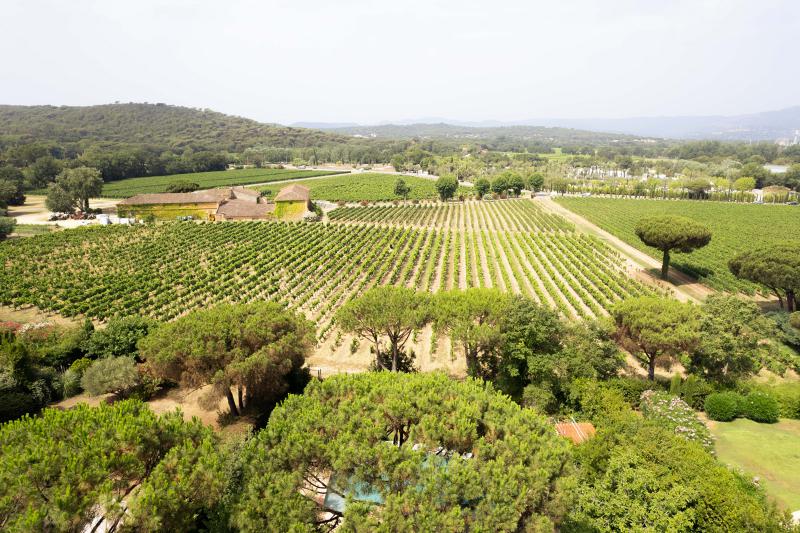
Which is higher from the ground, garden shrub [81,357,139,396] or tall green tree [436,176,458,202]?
tall green tree [436,176,458,202]

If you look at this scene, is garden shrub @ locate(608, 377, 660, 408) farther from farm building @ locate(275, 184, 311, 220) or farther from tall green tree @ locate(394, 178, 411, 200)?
tall green tree @ locate(394, 178, 411, 200)

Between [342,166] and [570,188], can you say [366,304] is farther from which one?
[342,166]

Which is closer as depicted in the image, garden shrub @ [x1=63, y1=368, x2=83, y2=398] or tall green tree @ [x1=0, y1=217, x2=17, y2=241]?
garden shrub @ [x1=63, y1=368, x2=83, y2=398]

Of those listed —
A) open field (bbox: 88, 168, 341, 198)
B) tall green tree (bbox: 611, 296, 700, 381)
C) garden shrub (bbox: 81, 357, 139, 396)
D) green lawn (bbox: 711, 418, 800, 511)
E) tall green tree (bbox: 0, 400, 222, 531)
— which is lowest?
green lawn (bbox: 711, 418, 800, 511)

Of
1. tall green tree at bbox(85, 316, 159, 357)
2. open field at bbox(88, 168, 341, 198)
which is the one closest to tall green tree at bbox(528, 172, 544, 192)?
open field at bbox(88, 168, 341, 198)

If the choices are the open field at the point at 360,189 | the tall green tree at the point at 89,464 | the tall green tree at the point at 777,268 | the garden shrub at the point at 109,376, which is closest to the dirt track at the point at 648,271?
the tall green tree at the point at 777,268

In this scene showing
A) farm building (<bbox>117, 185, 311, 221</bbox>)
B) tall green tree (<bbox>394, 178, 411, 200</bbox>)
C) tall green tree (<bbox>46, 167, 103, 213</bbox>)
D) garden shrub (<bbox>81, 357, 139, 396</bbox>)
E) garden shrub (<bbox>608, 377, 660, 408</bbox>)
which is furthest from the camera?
tall green tree (<bbox>394, 178, 411, 200</bbox>)

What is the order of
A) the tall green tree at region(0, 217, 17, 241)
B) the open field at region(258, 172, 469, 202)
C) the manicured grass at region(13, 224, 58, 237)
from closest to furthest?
the tall green tree at region(0, 217, 17, 241), the manicured grass at region(13, 224, 58, 237), the open field at region(258, 172, 469, 202)
